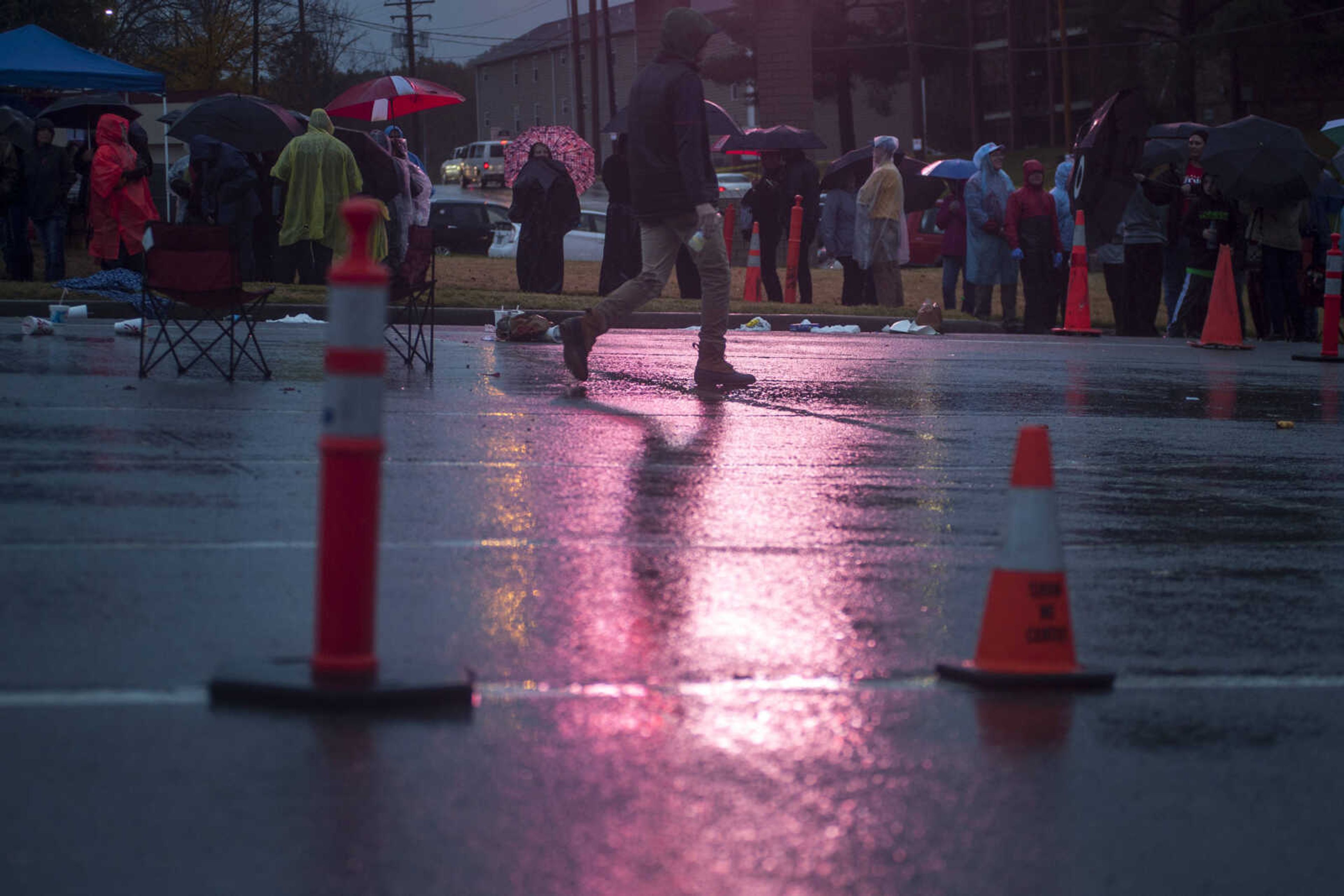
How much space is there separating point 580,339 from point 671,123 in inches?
57.7

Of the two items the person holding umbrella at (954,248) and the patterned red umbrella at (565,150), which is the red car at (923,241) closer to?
the person holding umbrella at (954,248)

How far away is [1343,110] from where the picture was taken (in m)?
51.8

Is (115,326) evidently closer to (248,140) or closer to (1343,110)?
(248,140)

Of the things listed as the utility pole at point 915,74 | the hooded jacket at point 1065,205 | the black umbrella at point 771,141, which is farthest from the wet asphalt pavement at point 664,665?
the utility pole at point 915,74

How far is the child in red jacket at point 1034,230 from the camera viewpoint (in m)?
18.7

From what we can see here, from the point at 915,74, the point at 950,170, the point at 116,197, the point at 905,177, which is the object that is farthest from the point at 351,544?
the point at 915,74

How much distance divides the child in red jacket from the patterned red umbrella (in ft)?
19.7

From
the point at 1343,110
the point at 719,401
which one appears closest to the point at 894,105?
the point at 1343,110

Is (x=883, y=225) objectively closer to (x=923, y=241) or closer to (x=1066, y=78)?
(x=923, y=241)

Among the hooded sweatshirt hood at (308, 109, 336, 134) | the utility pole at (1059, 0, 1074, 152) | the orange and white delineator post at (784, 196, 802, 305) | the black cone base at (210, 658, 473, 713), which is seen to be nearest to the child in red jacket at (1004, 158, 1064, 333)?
the orange and white delineator post at (784, 196, 802, 305)

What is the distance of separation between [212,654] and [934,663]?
6.54 ft

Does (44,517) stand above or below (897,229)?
below

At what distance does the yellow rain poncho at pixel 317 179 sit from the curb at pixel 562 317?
3.68 ft

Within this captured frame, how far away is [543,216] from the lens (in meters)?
21.2
